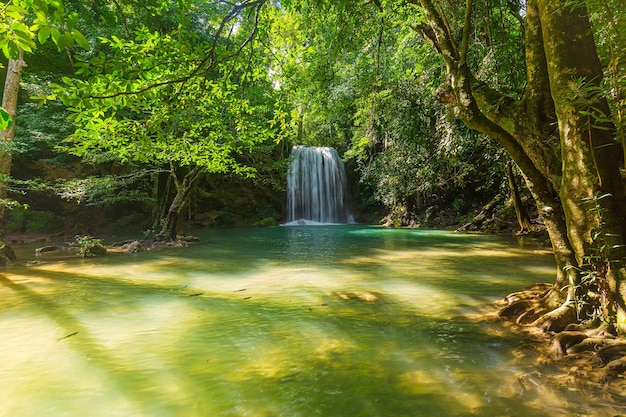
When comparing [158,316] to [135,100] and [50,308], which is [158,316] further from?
[135,100]

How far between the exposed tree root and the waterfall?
21589 millimetres

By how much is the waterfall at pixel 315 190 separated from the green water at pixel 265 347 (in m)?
19.0

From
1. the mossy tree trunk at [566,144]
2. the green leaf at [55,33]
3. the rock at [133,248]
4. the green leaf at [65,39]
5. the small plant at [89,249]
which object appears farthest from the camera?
the rock at [133,248]

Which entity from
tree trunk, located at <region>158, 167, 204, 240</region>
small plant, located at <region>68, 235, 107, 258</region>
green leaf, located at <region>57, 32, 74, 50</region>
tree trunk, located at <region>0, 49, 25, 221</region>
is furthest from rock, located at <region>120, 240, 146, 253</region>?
green leaf, located at <region>57, 32, 74, 50</region>

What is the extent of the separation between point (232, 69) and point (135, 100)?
5.00 ft

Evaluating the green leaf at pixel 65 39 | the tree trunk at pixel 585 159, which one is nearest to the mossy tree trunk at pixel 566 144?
the tree trunk at pixel 585 159

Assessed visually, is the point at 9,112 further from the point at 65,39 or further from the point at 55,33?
the point at 55,33

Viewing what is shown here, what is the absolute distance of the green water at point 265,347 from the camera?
223cm

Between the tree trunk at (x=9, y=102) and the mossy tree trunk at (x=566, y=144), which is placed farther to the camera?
the tree trunk at (x=9, y=102)

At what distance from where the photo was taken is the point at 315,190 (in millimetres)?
26000

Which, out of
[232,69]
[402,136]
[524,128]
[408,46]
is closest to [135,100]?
[232,69]

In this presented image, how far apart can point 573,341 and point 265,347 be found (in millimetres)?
2590

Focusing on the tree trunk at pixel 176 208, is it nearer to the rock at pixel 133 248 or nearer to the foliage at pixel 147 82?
the rock at pixel 133 248

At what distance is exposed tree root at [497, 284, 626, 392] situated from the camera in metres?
2.40
